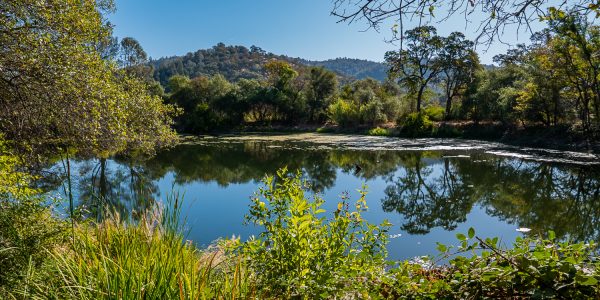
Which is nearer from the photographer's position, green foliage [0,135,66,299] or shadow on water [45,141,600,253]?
green foliage [0,135,66,299]

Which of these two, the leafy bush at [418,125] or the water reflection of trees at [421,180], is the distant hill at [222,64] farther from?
the water reflection of trees at [421,180]

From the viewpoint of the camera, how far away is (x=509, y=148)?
78.9ft

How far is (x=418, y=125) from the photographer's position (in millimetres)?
33469

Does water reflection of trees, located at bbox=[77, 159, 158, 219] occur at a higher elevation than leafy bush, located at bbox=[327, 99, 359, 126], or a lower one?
lower

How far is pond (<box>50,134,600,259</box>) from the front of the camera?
8727 millimetres

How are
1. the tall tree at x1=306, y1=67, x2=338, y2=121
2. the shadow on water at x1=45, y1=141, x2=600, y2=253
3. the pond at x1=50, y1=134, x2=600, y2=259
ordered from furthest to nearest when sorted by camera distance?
the tall tree at x1=306, y1=67, x2=338, y2=121 → the shadow on water at x1=45, y1=141, x2=600, y2=253 → the pond at x1=50, y1=134, x2=600, y2=259

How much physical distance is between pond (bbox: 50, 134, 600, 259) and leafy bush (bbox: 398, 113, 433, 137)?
817 cm

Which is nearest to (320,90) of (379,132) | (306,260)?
(379,132)

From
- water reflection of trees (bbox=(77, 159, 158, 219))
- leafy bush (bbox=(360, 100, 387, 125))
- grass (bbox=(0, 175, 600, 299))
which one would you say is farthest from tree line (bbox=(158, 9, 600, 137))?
grass (bbox=(0, 175, 600, 299))

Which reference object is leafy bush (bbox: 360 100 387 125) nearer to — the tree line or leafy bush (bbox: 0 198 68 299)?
the tree line

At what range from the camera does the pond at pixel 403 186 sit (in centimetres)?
873

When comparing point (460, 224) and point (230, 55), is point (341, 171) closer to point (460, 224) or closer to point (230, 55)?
point (460, 224)

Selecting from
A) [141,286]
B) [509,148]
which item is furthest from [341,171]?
[141,286]

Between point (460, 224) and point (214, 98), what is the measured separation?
3975 cm
